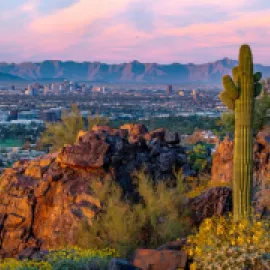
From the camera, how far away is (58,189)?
42.9 feet

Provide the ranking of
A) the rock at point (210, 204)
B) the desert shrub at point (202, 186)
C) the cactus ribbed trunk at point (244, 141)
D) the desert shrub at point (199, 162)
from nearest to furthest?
the cactus ribbed trunk at point (244, 141) → the rock at point (210, 204) → the desert shrub at point (202, 186) → the desert shrub at point (199, 162)

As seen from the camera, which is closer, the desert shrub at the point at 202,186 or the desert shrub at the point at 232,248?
the desert shrub at the point at 232,248

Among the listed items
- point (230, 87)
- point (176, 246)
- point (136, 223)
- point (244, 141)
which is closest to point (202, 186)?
point (136, 223)

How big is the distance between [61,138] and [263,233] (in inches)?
481

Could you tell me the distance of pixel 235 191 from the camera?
1021 cm

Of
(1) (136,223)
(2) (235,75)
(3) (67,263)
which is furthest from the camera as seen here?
(1) (136,223)

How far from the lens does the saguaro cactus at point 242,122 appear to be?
1011 cm

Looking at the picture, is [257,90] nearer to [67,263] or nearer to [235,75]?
[235,75]

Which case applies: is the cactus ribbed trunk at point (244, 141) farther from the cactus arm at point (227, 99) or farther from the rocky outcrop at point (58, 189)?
the rocky outcrop at point (58, 189)

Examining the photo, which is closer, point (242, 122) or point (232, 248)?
point (232, 248)

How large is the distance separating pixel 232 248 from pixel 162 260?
1169 millimetres

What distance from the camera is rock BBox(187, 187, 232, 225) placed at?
1151 cm

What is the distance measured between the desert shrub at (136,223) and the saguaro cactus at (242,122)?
4.71ft


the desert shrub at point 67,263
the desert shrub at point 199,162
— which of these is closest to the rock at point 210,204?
the desert shrub at point 67,263
